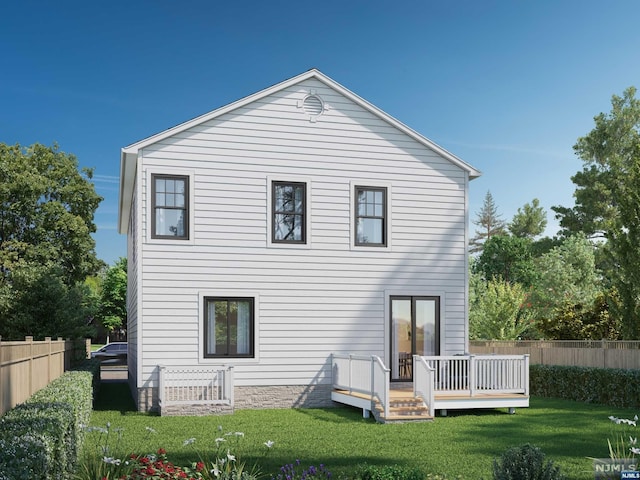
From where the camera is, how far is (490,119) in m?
37.0

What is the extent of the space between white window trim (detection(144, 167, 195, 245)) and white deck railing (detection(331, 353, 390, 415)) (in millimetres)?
4643

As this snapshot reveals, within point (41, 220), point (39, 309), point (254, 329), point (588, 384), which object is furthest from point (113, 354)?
→ point (588, 384)

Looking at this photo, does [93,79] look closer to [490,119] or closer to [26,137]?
[26,137]

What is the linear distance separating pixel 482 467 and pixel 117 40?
95.4 feet

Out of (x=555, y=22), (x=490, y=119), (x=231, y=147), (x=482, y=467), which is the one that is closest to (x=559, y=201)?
(x=490, y=119)

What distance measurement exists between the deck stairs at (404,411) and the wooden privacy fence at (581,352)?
684 cm

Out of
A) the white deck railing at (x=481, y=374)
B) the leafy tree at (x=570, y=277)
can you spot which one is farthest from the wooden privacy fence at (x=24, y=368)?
the leafy tree at (x=570, y=277)

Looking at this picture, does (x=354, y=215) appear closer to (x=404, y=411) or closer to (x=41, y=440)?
(x=404, y=411)

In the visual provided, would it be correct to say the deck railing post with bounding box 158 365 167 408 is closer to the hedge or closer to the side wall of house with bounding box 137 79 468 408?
the side wall of house with bounding box 137 79 468 408

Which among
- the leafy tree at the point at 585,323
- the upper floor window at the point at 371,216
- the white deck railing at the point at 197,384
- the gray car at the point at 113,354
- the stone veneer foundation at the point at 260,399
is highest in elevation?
the upper floor window at the point at 371,216

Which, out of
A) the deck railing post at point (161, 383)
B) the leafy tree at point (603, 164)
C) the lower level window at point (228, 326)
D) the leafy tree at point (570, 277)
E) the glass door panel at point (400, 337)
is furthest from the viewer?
the leafy tree at point (603, 164)

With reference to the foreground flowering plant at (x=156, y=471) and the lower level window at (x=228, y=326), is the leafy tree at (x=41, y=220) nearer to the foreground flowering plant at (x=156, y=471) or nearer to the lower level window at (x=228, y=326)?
the lower level window at (x=228, y=326)

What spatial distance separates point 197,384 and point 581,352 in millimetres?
11290

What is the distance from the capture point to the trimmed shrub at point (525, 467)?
654cm
